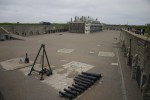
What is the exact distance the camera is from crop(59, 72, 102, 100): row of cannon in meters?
12.8

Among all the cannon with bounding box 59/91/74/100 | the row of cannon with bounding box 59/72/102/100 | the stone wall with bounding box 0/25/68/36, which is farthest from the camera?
the stone wall with bounding box 0/25/68/36

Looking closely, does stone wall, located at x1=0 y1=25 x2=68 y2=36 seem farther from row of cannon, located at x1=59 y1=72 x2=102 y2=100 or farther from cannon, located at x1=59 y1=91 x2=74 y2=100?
cannon, located at x1=59 y1=91 x2=74 y2=100

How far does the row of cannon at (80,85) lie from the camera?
42.1 feet

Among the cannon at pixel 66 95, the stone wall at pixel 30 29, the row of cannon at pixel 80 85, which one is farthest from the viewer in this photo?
the stone wall at pixel 30 29

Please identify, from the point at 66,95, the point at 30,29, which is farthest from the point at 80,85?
the point at 30,29

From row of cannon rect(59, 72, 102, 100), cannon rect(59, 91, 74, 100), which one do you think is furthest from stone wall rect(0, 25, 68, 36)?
cannon rect(59, 91, 74, 100)

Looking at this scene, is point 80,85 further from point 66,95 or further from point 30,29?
point 30,29

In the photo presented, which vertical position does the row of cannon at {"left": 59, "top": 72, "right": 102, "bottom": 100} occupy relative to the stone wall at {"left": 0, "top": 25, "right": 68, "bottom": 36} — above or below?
below

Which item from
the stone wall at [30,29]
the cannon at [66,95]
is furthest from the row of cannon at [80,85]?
the stone wall at [30,29]

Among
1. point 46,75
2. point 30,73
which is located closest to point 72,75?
point 46,75

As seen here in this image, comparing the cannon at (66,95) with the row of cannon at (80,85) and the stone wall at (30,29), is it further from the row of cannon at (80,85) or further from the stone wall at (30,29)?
the stone wall at (30,29)

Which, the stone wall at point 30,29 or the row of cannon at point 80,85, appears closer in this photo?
the row of cannon at point 80,85

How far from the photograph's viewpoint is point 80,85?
47.3 ft

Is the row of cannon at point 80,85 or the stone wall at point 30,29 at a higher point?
the stone wall at point 30,29
